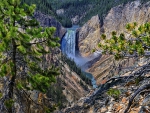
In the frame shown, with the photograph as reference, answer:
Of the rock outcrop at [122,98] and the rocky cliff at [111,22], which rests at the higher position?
the rock outcrop at [122,98]

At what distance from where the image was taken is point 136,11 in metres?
99.5

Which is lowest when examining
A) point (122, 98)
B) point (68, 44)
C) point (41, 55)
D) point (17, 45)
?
point (68, 44)

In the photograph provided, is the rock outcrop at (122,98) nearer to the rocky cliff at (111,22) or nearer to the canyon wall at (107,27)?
the canyon wall at (107,27)

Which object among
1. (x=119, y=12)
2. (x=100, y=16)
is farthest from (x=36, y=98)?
(x=100, y=16)

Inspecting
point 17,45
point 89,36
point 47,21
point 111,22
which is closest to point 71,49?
point 89,36

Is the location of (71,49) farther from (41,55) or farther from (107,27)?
(41,55)

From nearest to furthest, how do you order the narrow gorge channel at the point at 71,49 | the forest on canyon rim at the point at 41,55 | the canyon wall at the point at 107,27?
1. the forest on canyon rim at the point at 41,55
2. the canyon wall at the point at 107,27
3. the narrow gorge channel at the point at 71,49

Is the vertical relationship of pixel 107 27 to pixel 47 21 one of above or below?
below

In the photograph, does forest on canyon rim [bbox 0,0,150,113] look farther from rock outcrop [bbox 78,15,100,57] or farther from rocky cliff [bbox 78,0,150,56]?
rock outcrop [bbox 78,15,100,57]

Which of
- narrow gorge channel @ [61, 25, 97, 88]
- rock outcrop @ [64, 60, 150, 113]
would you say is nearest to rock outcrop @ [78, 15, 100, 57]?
narrow gorge channel @ [61, 25, 97, 88]

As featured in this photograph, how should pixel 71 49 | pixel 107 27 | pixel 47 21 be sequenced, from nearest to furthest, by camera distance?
pixel 47 21 → pixel 71 49 → pixel 107 27

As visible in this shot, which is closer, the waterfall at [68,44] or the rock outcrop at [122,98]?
the rock outcrop at [122,98]

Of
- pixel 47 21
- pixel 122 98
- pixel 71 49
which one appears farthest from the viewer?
pixel 71 49

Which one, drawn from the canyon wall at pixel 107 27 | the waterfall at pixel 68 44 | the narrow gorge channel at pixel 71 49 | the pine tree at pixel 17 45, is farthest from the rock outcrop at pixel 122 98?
the waterfall at pixel 68 44
